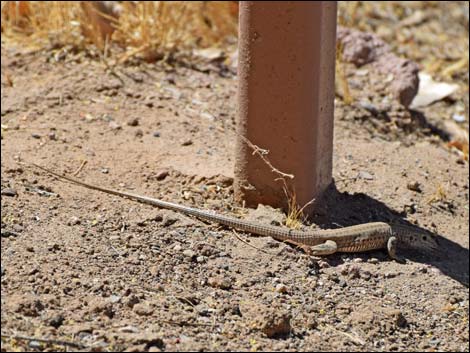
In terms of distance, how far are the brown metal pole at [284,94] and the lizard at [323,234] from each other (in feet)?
0.93

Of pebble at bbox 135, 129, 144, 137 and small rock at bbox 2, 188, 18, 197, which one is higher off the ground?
small rock at bbox 2, 188, 18, 197

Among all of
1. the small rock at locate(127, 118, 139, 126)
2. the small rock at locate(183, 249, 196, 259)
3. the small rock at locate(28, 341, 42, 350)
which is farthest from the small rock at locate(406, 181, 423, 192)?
the small rock at locate(28, 341, 42, 350)

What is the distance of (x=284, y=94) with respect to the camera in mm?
6234

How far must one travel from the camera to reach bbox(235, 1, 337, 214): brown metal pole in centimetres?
610

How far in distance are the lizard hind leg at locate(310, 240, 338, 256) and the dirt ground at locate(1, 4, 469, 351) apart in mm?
65

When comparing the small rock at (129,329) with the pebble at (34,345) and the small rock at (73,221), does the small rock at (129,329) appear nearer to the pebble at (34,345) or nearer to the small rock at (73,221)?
the pebble at (34,345)

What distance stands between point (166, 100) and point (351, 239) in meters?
2.30

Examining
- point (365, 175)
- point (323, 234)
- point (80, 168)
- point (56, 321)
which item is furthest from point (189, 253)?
point (365, 175)

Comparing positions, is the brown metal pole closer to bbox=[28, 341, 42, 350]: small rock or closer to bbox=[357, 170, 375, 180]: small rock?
bbox=[357, 170, 375, 180]: small rock

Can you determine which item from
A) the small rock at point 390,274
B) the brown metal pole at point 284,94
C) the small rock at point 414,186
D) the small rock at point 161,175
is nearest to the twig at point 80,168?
the small rock at point 161,175

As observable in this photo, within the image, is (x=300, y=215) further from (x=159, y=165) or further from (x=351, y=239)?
(x=159, y=165)

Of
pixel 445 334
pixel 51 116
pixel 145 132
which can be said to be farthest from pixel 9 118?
pixel 445 334

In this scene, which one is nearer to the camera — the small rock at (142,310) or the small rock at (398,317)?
the small rock at (142,310)

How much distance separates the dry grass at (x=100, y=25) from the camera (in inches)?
348
